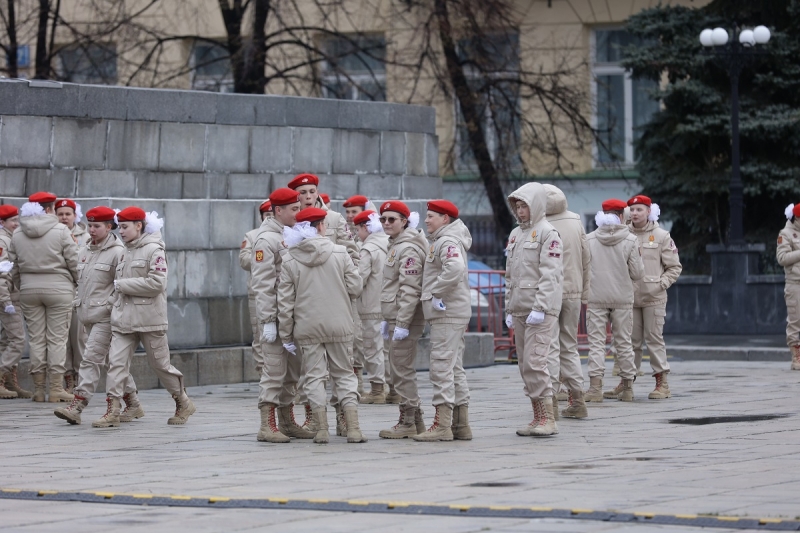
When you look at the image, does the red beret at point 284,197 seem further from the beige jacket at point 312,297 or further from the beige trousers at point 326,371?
the beige trousers at point 326,371

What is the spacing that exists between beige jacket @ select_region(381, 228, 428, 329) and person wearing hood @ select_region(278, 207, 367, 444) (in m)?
0.43

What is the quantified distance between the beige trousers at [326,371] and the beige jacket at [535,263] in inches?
55.4

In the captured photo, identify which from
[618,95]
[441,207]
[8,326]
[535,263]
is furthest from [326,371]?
[618,95]

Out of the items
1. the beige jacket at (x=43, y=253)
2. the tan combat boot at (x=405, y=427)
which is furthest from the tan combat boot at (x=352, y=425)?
the beige jacket at (x=43, y=253)

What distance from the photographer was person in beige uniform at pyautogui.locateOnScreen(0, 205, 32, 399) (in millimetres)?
14492

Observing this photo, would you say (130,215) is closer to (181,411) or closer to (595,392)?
(181,411)

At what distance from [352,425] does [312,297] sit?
97 cm

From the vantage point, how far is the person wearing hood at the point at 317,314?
35.3ft

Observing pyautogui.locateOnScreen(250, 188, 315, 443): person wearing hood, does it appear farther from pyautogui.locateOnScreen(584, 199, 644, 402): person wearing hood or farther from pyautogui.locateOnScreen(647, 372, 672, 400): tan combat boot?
pyautogui.locateOnScreen(647, 372, 672, 400): tan combat boot

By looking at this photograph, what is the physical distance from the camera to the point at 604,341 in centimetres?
1382

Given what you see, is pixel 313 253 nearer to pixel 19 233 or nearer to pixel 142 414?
pixel 142 414

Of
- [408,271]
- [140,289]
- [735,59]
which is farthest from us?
[735,59]

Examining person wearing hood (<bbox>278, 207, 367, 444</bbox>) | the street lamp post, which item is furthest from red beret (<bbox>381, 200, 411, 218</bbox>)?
the street lamp post

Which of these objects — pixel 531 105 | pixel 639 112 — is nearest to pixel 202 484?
pixel 531 105
